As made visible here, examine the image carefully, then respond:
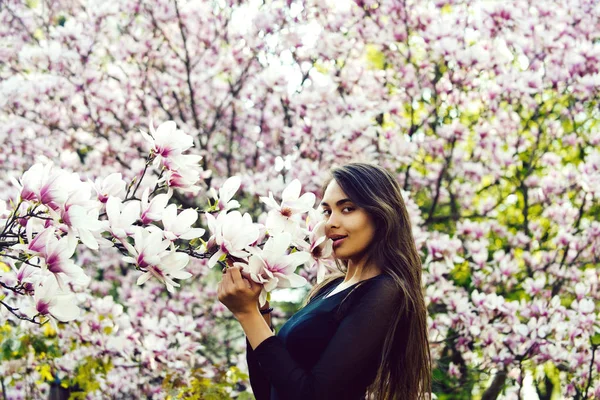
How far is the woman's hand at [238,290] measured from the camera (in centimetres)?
171

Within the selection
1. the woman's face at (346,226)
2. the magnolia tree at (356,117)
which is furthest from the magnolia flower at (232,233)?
the magnolia tree at (356,117)

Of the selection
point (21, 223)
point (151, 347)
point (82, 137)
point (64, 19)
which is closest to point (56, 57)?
point (82, 137)

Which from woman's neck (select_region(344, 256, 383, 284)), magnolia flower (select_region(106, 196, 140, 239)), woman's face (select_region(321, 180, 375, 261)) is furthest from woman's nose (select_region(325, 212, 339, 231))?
magnolia flower (select_region(106, 196, 140, 239))

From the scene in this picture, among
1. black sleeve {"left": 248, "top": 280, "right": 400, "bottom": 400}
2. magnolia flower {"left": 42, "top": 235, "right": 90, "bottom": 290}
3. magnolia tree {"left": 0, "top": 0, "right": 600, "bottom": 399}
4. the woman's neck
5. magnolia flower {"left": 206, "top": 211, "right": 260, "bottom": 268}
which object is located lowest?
black sleeve {"left": 248, "top": 280, "right": 400, "bottom": 400}

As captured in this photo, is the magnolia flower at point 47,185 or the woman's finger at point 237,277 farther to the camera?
the woman's finger at point 237,277

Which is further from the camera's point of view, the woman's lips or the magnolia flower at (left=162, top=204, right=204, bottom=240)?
the woman's lips

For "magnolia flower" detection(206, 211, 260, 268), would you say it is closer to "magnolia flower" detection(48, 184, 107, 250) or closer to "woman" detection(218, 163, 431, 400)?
"woman" detection(218, 163, 431, 400)

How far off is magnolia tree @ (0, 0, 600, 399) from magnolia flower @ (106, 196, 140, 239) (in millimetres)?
3056

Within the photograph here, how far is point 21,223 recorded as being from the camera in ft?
5.70

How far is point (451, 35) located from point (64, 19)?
403cm

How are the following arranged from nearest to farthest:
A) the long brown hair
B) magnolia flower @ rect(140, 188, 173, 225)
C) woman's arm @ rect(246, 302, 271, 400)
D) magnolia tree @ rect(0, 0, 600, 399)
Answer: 1. magnolia flower @ rect(140, 188, 173, 225)
2. the long brown hair
3. woman's arm @ rect(246, 302, 271, 400)
4. magnolia tree @ rect(0, 0, 600, 399)

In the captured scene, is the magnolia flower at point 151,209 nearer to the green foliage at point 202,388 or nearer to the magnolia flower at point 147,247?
the magnolia flower at point 147,247

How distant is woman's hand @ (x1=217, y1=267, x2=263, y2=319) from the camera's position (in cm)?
171


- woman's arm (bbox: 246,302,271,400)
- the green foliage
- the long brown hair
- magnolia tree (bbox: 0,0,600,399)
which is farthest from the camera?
magnolia tree (bbox: 0,0,600,399)
